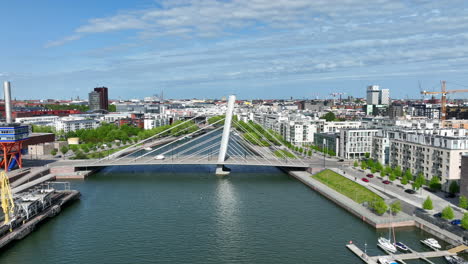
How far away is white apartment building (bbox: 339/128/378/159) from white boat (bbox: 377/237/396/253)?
22631mm

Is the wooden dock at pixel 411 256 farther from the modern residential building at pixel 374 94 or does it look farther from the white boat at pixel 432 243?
the modern residential building at pixel 374 94

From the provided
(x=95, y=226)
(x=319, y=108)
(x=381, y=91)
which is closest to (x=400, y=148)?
(x=95, y=226)

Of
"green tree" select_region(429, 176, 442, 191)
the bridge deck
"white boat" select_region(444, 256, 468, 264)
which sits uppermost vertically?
the bridge deck

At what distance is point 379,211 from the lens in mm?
21578

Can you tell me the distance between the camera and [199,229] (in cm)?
2116

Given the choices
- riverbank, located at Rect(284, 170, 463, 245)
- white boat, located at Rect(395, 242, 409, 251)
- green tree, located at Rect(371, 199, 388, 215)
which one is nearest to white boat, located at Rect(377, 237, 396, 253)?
white boat, located at Rect(395, 242, 409, 251)

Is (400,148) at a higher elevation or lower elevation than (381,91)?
lower

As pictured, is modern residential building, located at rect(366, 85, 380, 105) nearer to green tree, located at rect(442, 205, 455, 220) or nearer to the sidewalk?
the sidewalk

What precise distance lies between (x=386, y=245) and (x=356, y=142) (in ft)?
77.9

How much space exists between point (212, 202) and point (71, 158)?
871 inches

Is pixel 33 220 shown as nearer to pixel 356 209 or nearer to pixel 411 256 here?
pixel 356 209

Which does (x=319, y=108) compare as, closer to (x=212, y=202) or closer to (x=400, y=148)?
(x=400, y=148)

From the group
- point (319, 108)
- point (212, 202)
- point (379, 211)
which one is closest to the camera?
point (379, 211)

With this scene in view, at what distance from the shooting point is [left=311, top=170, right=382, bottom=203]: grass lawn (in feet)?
83.8
